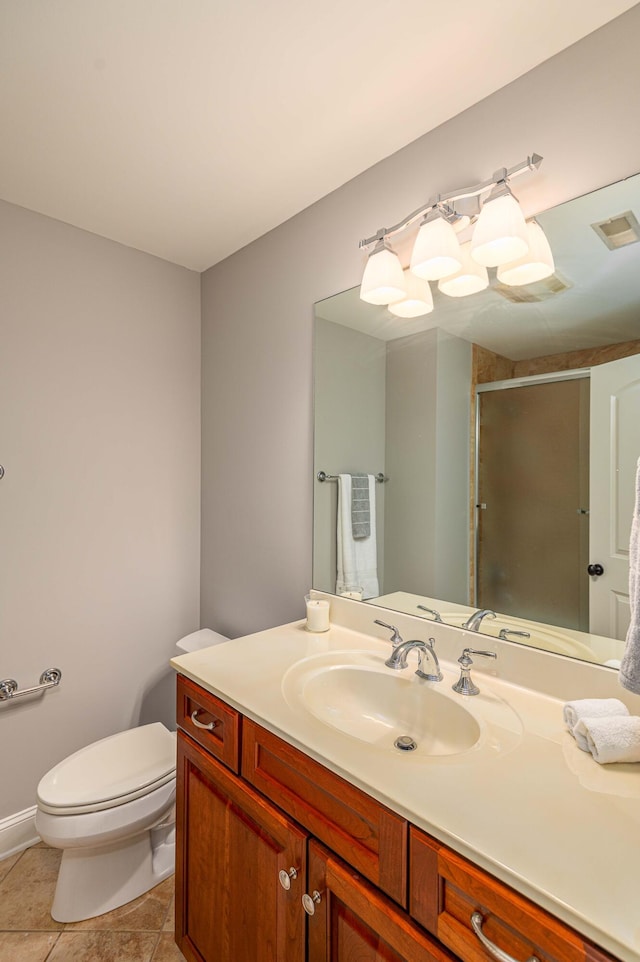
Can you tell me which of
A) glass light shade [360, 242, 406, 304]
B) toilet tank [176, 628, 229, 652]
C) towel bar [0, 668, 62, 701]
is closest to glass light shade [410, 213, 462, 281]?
glass light shade [360, 242, 406, 304]

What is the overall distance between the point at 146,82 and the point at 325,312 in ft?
2.62

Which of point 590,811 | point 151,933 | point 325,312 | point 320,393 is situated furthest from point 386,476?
point 151,933

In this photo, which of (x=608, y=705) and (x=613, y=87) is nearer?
(x=608, y=705)

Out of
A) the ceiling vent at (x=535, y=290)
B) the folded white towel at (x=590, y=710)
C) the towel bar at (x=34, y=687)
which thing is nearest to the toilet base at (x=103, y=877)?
the towel bar at (x=34, y=687)

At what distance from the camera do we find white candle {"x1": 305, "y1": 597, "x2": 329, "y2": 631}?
160cm

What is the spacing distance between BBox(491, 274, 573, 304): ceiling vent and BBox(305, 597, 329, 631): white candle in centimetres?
109

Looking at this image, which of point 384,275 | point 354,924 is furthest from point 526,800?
point 384,275

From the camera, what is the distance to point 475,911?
0.68 meters

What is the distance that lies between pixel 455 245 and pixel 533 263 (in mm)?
219

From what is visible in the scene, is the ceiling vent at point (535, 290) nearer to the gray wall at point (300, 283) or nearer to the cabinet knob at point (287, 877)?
the gray wall at point (300, 283)

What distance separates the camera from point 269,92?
50.6 inches

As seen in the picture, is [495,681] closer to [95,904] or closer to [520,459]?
[520,459]

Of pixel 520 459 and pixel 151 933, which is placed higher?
pixel 520 459

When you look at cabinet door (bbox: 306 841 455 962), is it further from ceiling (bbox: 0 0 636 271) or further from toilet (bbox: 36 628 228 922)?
ceiling (bbox: 0 0 636 271)
